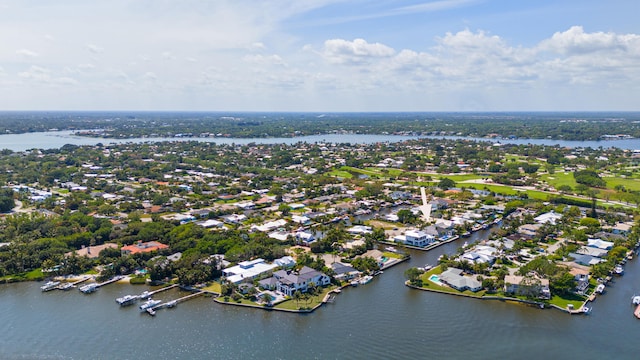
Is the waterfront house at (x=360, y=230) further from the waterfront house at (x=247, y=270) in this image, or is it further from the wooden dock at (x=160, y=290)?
the wooden dock at (x=160, y=290)

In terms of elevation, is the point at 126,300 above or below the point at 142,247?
below

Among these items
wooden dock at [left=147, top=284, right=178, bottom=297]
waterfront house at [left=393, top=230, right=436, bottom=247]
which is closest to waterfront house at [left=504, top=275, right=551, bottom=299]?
waterfront house at [left=393, top=230, right=436, bottom=247]

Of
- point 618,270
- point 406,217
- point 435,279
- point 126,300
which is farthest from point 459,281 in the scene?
point 126,300

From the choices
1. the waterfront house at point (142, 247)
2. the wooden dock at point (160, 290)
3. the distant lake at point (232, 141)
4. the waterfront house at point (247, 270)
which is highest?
the distant lake at point (232, 141)

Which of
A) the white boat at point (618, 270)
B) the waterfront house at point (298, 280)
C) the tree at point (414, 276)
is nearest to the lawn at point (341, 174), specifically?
the tree at point (414, 276)

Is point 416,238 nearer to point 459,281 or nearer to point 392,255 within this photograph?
point 392,255
